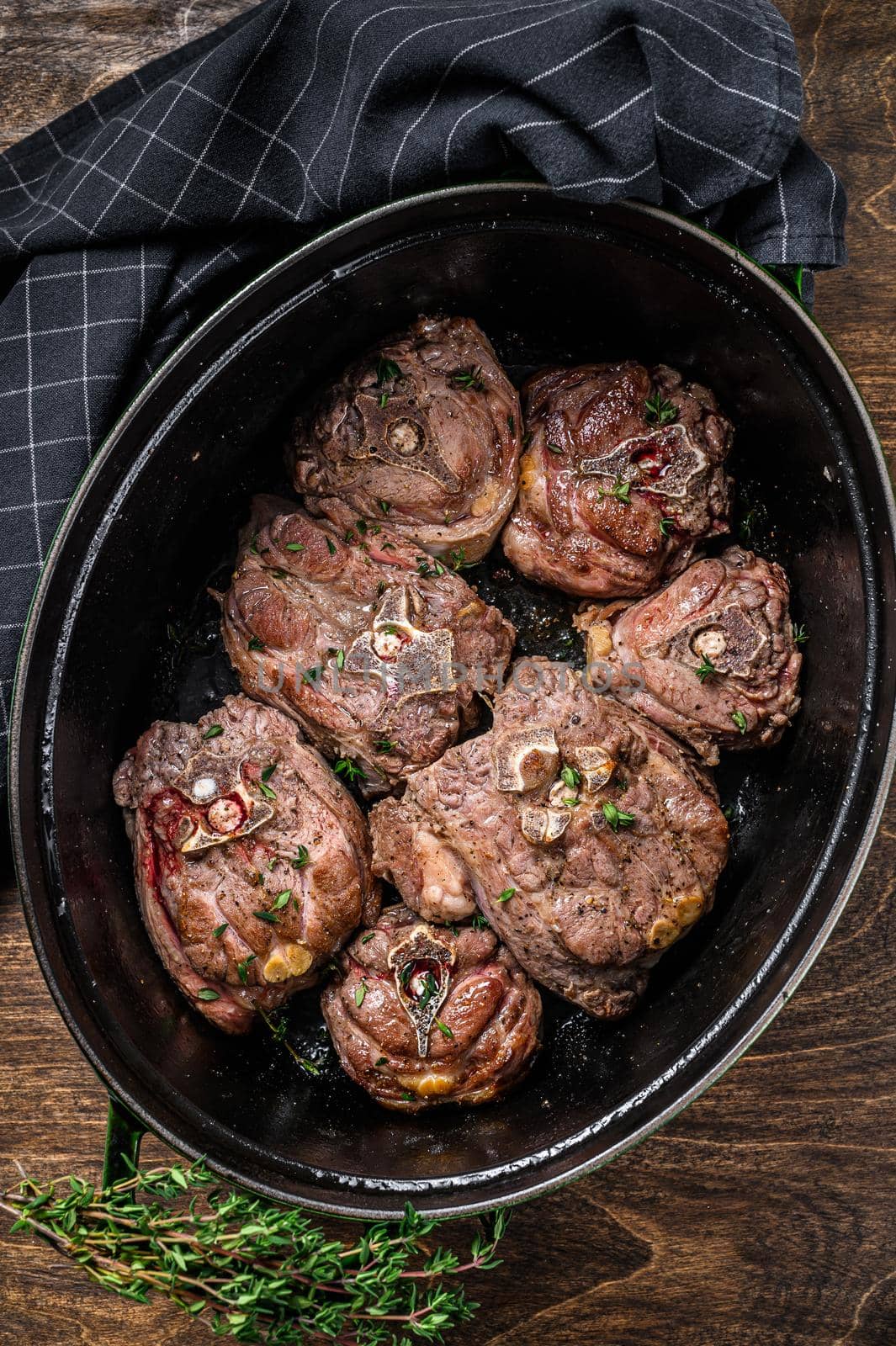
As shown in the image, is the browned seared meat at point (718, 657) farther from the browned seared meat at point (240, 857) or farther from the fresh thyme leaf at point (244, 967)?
the fresh thyme leaf at point (244, 967)

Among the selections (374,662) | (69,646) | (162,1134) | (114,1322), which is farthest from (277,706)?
(114,1322)

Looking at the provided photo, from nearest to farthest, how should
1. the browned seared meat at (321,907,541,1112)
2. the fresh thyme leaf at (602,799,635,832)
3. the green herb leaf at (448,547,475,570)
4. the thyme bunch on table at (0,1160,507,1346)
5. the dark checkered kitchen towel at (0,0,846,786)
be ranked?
the thyme bunch on table at (0,1160,507,1346)
the dark checkered kitchen towel at (0,0,846,786)
the fresh thyme leaf at (602,799,635,832)
the browned seared meat at (321,907,541,1112)
the green herb leaf at (448,547,475,570)

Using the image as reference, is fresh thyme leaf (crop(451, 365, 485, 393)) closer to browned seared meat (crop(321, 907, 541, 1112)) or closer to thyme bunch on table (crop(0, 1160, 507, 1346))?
browned seared meat (crop(321, 907, 541, 1112))

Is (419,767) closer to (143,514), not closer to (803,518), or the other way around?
(143,514)

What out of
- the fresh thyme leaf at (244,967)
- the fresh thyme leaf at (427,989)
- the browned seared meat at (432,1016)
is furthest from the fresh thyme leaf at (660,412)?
the fresh thyme leaf at (244,967)

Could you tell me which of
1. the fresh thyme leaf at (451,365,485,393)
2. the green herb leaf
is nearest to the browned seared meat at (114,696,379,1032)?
the green herb leaf

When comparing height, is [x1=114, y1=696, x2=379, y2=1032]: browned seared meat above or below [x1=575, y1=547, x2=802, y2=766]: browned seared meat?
below

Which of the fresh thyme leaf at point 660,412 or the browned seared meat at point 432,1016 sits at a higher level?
the fresh thyme leaf at point 660,412
